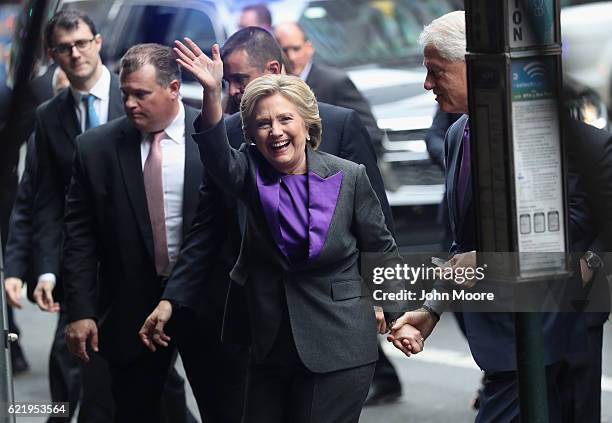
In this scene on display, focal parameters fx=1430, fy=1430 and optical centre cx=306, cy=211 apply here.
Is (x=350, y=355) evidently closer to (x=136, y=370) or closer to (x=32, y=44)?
(x=136, y=370)

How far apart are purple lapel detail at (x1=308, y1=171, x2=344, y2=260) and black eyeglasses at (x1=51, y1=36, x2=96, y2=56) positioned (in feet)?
7.74

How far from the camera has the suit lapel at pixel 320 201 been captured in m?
4.41

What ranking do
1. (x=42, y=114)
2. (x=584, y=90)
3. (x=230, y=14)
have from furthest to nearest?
(x=230, y=14)
(x=42, y=114)
(x=584, y=90)

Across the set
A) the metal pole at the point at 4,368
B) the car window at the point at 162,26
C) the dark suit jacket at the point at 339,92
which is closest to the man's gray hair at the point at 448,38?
the metal pole at the point at 4,368

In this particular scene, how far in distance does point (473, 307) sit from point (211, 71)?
43.2 inches

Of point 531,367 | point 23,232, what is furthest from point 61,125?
point 531,367

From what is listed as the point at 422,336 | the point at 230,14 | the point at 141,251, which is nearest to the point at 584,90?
the point at 422,336

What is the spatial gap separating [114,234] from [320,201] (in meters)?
1.25

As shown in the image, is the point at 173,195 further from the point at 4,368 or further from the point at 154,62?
the point at 4,368

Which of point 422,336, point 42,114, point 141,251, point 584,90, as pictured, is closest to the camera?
point 584,90

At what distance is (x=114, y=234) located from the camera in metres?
5.41

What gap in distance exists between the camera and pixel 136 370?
17.9 feet

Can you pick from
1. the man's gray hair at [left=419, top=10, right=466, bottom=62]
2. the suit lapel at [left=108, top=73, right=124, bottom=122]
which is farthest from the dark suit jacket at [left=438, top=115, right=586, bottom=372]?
the suit lapel at [left=108, top=73, right=124, bottom=122]

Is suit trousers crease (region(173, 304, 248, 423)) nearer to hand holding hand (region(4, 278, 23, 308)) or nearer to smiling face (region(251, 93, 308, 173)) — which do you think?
smiling face (region(251, 93, 308, 173))
